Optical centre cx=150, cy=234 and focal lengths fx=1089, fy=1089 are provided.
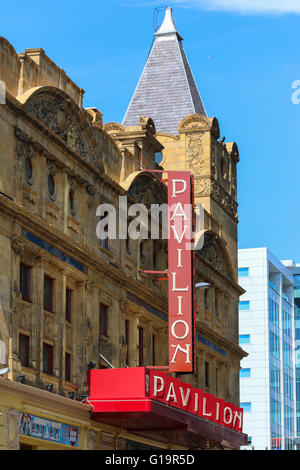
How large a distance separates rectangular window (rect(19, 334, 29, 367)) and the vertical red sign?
899cm

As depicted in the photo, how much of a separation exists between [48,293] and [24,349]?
3.11 metres

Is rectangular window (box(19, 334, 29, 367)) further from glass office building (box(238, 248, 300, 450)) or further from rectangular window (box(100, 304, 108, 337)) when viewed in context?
glass office building (box(238, 248, 300, 450))

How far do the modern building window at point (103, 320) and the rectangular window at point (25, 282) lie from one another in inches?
263

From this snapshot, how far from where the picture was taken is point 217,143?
6462cm

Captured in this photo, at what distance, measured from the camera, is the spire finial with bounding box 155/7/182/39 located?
73188 mm

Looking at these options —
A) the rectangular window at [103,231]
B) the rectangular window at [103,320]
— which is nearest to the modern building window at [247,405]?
the rectangular window at [103,320]

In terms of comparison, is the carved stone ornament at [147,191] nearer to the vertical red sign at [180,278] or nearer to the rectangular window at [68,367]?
the vertical red sign at [180,278]

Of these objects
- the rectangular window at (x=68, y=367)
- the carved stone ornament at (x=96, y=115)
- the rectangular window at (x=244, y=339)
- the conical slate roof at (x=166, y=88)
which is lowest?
the rectangular window at (x=68, y=367)

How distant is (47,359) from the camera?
134ft

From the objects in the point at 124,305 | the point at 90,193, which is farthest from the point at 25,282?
the point at 124,305

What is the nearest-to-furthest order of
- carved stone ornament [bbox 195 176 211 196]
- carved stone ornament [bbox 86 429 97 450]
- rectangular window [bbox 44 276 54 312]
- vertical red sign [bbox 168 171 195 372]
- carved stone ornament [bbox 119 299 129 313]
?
rectangular window [bbox 44 276 54 312] < carved stone ornament [bbox 86 429 97 450] < vertical red sign [bbox 168 171 195 372] < carved stone ornament [bbox 119 299 129 313] < carved stone ornament [bbox 195 176 211 196]

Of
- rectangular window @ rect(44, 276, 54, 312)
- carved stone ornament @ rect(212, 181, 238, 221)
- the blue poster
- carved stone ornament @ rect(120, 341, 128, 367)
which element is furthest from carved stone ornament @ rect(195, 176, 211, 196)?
the blue poster

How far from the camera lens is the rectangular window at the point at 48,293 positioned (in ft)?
135

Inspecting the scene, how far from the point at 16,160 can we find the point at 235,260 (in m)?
30.4
